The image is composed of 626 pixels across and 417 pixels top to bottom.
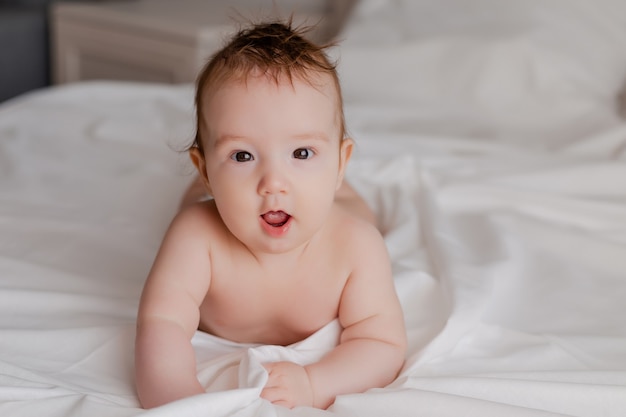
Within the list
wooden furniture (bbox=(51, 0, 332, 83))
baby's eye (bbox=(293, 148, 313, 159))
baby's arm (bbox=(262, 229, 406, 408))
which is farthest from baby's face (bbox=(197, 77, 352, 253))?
wooden furniture (bbox=(51, 0, 332, 83))

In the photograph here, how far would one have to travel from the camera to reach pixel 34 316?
1062mm

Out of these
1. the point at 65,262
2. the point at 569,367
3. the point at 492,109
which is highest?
the point at 492,109

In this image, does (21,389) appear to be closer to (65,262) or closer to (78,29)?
(65,262)

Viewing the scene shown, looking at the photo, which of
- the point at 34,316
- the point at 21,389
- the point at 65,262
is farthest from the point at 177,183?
the point at 21,389

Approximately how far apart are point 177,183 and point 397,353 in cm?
69

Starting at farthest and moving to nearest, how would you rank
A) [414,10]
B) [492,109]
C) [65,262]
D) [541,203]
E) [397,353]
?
[414,10], [492,109], [541,203], [65,262], [397,353]

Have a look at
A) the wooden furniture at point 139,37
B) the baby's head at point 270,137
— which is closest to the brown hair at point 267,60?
the baby's head at point 270,137

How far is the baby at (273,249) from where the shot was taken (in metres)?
0.90

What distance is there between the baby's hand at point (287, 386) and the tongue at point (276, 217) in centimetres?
15

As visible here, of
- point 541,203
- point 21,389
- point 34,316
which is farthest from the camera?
point 541,203

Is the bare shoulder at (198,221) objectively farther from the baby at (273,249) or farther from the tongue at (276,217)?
the tongue at (276,217)

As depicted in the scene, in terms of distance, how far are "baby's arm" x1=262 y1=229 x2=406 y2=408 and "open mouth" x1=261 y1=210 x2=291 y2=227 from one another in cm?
12

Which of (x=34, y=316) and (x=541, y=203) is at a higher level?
(x=541, y=203)

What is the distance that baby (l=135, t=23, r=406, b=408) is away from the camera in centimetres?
90
